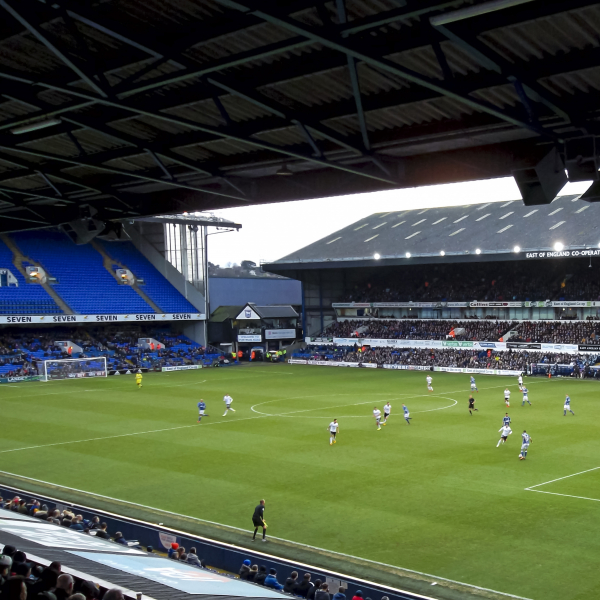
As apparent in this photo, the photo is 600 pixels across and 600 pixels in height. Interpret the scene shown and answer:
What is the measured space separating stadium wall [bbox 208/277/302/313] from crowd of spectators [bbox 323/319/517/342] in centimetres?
1400

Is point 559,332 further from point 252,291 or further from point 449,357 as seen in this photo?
point 252,291

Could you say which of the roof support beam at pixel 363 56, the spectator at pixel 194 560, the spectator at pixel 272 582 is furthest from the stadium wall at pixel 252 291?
the roof support beam at pixel 363 56

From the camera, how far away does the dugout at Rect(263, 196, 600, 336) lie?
64625mm

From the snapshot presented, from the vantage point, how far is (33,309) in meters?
68.3

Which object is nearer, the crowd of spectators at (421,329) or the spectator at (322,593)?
the spectator at (322,593)

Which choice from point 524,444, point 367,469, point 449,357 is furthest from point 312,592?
point 449,357

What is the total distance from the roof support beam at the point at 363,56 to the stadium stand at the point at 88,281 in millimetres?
64370

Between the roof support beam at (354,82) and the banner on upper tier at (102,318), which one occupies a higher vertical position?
the roof support beam at (354,82)

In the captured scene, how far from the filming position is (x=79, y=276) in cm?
7681

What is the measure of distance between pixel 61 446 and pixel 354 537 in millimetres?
17715

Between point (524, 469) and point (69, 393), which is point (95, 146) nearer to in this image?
point (524, 469)

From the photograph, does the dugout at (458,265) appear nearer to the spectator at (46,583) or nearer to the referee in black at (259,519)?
the referee in black at (259,519)

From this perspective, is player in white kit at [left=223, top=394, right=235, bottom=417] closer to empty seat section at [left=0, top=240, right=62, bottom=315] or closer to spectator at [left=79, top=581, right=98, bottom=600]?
spectator at [left=79, top=581, right=98, bottom=600]

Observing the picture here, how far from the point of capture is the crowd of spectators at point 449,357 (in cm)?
5981
